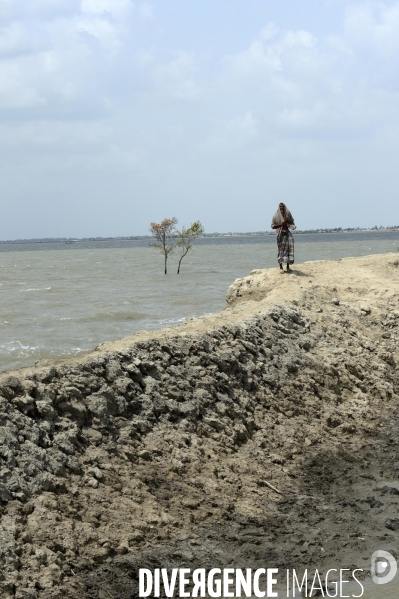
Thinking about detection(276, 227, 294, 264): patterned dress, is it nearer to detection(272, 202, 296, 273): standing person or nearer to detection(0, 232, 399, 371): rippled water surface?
detection(272, 202, 296, 273): standing person

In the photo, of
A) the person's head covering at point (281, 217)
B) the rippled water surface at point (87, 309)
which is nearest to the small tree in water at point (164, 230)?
the rippled water surface at point (87, 309)

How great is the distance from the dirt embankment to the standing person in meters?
3.43

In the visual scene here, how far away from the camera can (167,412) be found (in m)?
5.97

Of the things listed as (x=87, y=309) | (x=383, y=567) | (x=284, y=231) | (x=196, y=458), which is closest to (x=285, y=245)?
(x=284, y=231)

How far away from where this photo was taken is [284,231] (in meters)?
11.6

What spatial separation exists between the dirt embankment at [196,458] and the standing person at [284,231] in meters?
3.43

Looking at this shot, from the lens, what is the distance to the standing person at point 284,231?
453 inches

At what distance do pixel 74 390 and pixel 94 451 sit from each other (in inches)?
22.2

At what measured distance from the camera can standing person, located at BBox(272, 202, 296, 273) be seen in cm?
1150

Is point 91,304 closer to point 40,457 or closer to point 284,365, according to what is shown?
point 284,365

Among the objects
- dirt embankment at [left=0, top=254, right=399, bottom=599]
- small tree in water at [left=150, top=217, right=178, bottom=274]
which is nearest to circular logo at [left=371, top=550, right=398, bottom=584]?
dirt embankment at [left=0, top=254, right=399, bottom=599]

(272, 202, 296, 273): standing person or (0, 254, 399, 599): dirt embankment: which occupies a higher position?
(272, 202, 296, 273): standing person

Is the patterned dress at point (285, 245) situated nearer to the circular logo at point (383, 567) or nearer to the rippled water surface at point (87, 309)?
the rippled water surface at point (87, 309)

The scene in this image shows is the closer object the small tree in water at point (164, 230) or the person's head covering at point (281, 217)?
the person's head covering at point (281, 217)
